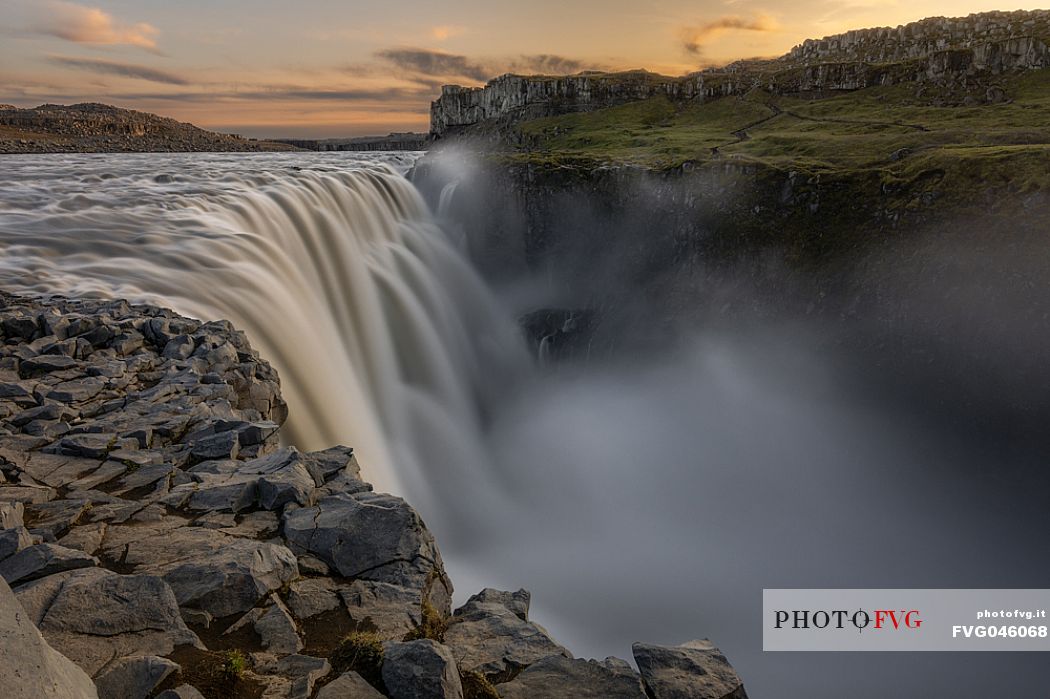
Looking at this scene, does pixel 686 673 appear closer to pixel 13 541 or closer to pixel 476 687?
pixel 476 687

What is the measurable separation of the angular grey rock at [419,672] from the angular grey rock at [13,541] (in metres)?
4.20

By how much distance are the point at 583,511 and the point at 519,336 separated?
14.7 meters

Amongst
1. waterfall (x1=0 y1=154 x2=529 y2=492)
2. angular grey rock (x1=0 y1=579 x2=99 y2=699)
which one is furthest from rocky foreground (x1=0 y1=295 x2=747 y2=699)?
waterfall (x1=0 y1=154 x2=529 y2=492)

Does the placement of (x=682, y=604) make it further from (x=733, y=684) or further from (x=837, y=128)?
(x=837, y=128)

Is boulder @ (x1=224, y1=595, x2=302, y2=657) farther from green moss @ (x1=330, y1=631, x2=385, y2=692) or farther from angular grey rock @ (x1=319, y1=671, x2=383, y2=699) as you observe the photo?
angular grey rock @ (x1=319, y1=671, x2=383, y2=699)

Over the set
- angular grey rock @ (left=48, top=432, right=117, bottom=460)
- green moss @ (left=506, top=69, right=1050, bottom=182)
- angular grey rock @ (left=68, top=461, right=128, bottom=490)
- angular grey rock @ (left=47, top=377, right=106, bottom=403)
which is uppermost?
green moss @ (left=506, top=69, right=1050, bottom=182)

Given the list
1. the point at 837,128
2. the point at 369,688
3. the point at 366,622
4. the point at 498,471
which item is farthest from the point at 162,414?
the point at 837,128

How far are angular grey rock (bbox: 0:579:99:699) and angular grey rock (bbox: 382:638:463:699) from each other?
2.34 m

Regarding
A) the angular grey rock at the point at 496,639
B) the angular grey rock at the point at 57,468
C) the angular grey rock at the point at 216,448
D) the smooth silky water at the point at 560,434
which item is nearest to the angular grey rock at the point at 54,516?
the angular grey rock at the point at 57,468

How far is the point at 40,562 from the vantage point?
20.0ft

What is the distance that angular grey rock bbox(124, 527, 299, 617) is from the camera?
617 cm

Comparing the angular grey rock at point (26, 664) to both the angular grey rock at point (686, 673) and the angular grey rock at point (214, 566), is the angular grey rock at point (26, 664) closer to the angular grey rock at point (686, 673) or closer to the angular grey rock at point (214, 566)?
the angular grey rock at point (214, 566)

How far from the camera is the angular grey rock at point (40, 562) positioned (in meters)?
5.98

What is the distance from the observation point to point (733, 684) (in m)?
6.27
